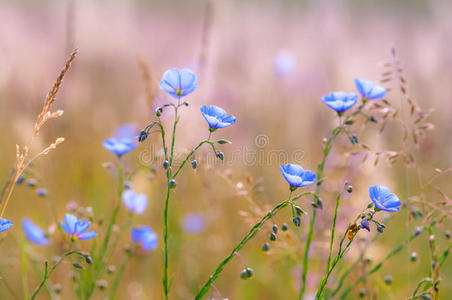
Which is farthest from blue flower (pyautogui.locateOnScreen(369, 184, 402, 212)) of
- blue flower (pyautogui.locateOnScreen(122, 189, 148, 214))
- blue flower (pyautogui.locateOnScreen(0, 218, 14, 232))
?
blue flower (pyautogui.locateOnScreen(122, 189, 148, 214))

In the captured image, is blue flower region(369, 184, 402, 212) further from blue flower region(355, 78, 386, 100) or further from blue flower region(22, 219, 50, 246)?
blue flower region(22, 219, 50, 246)

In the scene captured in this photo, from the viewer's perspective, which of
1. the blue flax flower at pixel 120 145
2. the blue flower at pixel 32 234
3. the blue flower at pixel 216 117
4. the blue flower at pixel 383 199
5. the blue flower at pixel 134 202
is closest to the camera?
the blue flower at pixel 383 199

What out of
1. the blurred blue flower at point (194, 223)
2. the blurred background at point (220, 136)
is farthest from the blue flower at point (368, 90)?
the blurred blue flower at point (194, 223)

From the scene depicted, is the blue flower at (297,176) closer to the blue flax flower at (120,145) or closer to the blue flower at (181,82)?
the blue flower at (181,82)

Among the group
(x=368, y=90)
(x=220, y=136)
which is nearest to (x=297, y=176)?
(x=368, y=90)

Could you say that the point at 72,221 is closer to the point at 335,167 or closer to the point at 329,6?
the point at 335,167

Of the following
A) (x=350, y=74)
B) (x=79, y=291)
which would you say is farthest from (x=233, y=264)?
(x=350, y=74)

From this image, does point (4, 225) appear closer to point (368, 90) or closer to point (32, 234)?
point (32, 234)
